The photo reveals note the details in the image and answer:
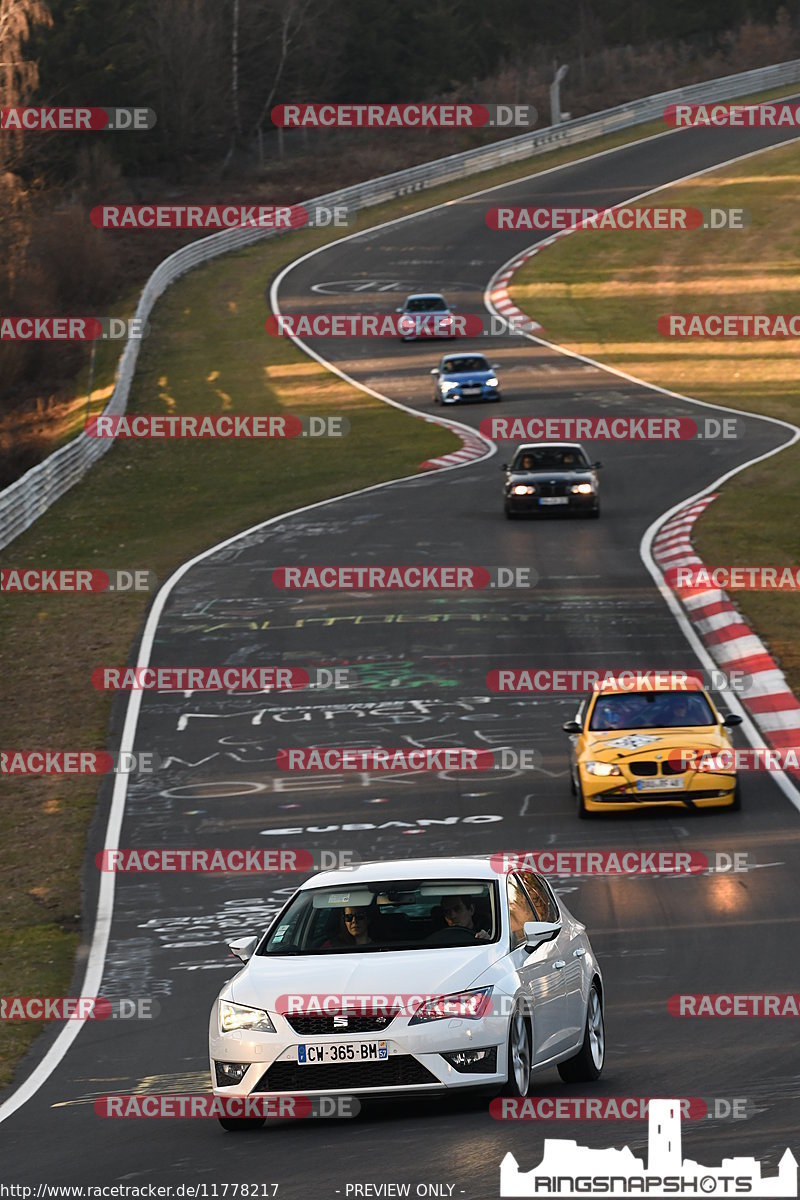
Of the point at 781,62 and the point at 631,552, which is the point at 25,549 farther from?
the point at 781,62

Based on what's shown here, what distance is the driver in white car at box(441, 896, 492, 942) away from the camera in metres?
10.6

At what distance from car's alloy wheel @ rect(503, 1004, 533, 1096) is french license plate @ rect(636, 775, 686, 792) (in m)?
9.39

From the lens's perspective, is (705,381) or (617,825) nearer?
(617,825)

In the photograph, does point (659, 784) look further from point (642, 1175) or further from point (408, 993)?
point (642, 1175)

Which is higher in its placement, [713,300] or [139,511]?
[713,300]

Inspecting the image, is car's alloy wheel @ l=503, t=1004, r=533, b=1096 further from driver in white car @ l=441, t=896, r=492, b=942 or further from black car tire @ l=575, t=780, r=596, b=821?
black car tire @ l=575, t=780, r=596, b=821

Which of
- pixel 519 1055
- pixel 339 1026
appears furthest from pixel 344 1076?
pixel 519 1055

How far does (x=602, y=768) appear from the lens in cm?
1950

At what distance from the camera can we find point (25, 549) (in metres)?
35.7

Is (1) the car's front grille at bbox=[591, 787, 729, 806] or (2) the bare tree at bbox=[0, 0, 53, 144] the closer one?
(1) the car's front grille at bbox=[591, 787, 729, 806]

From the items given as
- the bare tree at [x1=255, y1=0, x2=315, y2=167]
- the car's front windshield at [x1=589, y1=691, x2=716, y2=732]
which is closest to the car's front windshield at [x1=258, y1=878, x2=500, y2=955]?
the car's front windshield at [x1=589, y1=691, x2=716, y2=732]

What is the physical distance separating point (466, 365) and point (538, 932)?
3882 cm

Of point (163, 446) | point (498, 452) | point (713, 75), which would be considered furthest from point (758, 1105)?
point (713, 75)

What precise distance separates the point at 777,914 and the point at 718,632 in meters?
12.3
